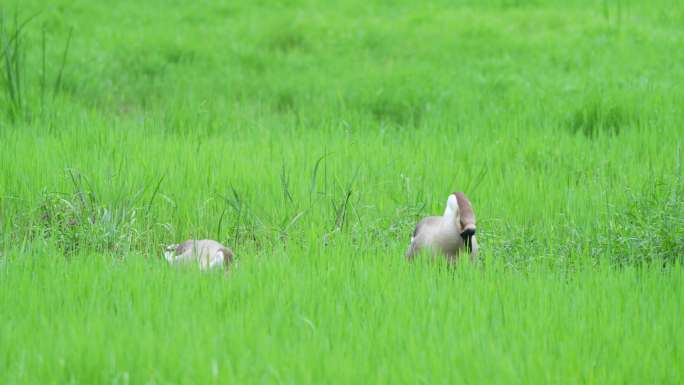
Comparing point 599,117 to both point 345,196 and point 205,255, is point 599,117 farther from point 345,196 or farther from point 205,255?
point 205,255

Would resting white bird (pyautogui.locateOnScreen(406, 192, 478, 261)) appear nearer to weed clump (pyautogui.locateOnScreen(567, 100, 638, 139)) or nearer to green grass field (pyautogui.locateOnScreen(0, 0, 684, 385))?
green grass field (pyautogui.locateOnScreen(0, 0, 684, 385))

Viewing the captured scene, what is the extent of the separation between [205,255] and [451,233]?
1.12 m

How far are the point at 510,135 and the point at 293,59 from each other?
3.18 meters

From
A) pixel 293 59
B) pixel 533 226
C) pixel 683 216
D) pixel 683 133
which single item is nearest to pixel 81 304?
pixel 533 226

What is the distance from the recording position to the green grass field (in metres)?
3.21

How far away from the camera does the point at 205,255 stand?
4160mm

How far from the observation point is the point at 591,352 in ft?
10.6

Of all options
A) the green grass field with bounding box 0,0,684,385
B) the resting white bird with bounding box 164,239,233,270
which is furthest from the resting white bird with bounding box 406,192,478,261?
the resting white bird with bounding box 164,239,233,270

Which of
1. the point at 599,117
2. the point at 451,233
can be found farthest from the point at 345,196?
the point at 599,117

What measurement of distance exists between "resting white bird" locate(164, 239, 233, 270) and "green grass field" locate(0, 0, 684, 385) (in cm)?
8

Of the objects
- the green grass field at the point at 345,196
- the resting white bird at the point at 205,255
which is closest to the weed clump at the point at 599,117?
the green grass field at the point at 345,196

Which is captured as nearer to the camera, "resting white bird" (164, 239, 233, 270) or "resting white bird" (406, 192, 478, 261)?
"resting white bird" (406, 192, 478, 261)

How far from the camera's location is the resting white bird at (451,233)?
13.0 feet

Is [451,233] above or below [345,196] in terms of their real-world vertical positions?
above
